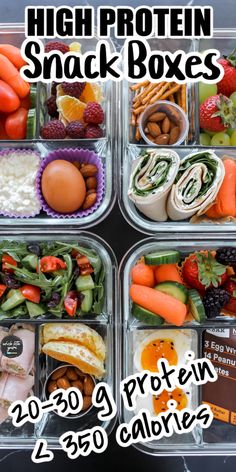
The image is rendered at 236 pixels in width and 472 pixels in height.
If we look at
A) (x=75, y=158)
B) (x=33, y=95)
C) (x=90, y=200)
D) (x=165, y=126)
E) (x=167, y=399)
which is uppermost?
(x=33, y=95)

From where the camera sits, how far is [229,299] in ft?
4.88

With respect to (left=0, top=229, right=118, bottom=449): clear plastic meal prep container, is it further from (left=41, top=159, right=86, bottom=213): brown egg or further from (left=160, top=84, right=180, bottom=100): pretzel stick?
(left=160, top=84, right=180, bottom=100): pretzel stick

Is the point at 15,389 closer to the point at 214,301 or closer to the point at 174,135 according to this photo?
the point at 214,301

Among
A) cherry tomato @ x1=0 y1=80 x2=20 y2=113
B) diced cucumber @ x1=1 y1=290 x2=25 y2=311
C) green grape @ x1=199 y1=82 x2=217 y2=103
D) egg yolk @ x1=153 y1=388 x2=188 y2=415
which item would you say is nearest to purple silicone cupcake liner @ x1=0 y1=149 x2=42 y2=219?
cherry tomato @ x1=0 y1=80 x2=20 y2=113

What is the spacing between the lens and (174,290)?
1.45 meters

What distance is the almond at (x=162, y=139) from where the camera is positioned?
156cm

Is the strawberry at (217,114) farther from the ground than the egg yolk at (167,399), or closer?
farther from the ground

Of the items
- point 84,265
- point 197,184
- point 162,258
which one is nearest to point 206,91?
point 197,184

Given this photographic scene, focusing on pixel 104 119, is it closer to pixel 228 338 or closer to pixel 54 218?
pixel 54 218

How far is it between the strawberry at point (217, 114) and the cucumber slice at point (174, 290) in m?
0.52

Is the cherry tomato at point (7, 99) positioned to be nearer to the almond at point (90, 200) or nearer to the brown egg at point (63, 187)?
the brown egg at point (63, 187)

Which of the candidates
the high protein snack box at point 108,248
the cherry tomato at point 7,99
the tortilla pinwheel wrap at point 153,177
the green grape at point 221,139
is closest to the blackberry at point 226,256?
the high protein snack box at point 108,248

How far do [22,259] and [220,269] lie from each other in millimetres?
595

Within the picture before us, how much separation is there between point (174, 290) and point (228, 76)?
2.37 ft
